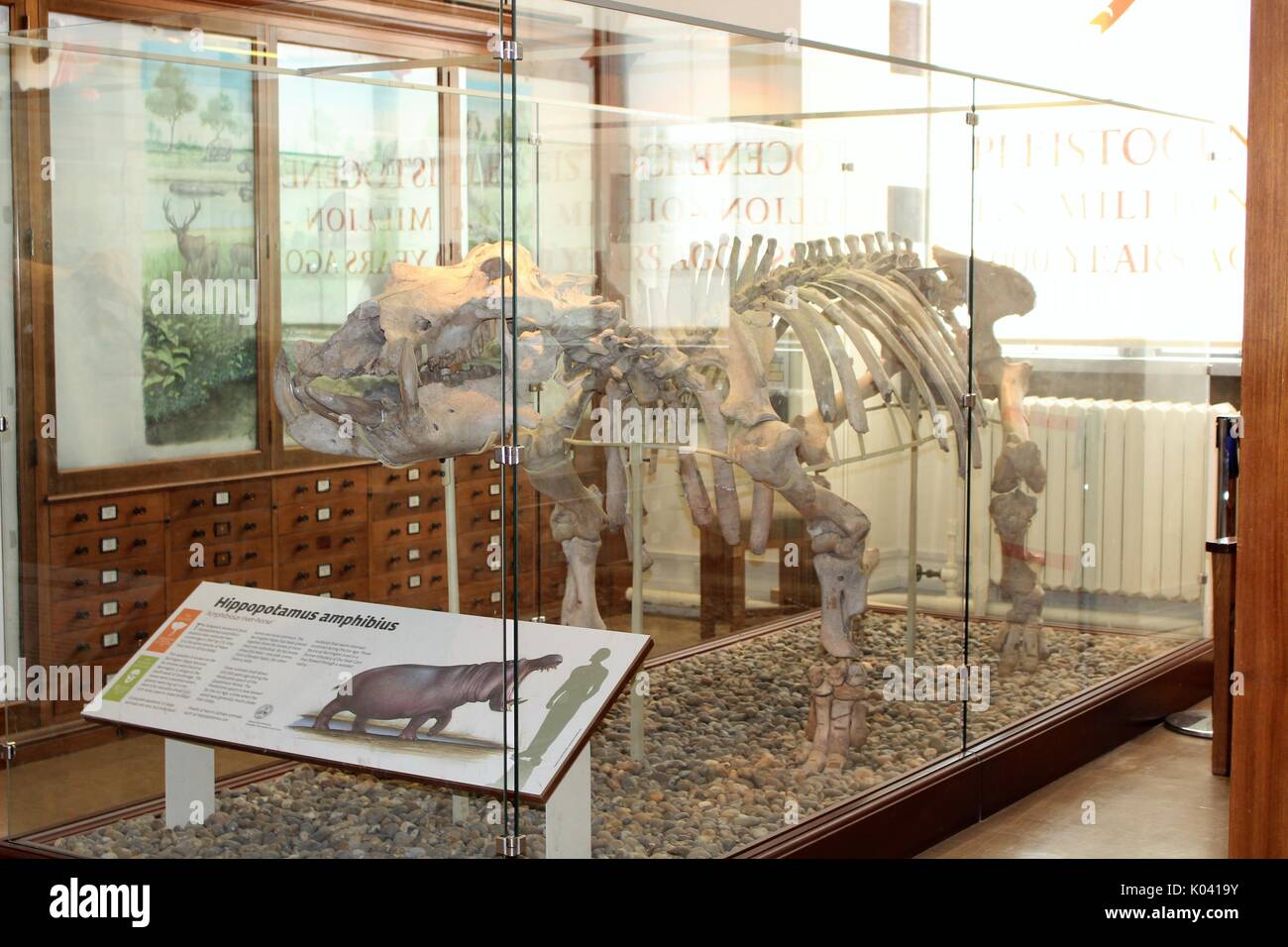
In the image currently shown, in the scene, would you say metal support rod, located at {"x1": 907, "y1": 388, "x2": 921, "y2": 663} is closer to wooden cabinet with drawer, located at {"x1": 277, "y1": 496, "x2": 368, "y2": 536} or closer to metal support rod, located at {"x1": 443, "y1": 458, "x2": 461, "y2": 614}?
metal support rod, located at {"x1": 443, "y1": 458, "x2": 461, "y2": 614}

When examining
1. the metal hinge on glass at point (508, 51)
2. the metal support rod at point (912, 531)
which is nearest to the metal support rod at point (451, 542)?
the metal hinge on glass at point (508, 51)

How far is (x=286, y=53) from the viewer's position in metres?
3.71

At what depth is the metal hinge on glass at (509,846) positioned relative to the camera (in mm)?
3451

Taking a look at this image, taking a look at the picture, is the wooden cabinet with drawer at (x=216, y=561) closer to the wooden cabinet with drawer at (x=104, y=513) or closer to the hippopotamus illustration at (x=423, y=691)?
the wooden cabinet with drawer at (x=104, y=513)

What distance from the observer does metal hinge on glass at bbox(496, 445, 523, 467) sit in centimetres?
333

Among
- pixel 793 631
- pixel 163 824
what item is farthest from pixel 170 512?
pixel 793 631

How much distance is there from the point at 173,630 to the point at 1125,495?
3.72 metres

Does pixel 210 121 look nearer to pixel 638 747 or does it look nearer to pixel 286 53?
pixel 286 53

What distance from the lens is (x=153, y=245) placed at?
12.8 feet

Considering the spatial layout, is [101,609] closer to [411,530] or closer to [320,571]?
[320,571]

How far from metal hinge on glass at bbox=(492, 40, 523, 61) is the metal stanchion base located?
383 cm

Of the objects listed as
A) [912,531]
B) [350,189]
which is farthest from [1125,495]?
[350,189]

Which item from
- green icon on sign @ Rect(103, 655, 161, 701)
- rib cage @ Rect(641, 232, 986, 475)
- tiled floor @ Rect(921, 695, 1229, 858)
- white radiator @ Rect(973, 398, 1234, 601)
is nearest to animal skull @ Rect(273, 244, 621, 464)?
rib cage @ Rect(641, 232, 986, 475)

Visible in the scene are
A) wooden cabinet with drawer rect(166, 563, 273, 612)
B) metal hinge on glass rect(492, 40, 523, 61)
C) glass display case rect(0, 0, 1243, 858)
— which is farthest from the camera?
wooden cabinet with drawer rect(166, 563, 273, 612)
